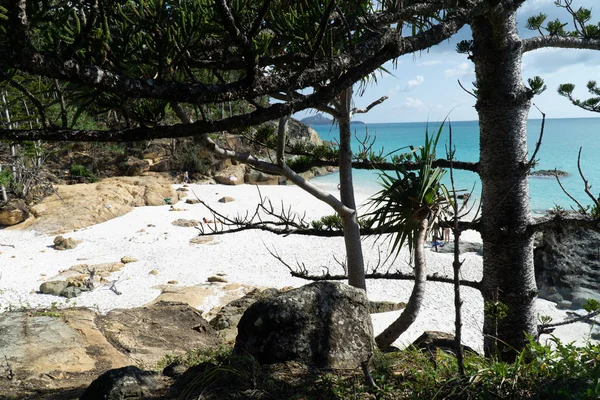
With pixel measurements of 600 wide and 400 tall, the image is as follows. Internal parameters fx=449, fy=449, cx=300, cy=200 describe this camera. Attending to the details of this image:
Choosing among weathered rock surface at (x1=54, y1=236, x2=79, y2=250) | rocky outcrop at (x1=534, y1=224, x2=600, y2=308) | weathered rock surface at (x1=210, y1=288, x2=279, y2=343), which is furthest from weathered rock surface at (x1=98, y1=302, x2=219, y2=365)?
rocky outcrop at (x1=534, y1=224, x2=600, y2=308)

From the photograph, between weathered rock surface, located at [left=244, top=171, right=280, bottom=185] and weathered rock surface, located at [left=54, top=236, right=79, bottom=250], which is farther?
weathered rock surface, located at [left=244, top=171, right=280, bottom=185]

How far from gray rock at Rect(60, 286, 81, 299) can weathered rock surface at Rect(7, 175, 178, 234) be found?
4587 mm

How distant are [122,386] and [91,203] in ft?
46.8

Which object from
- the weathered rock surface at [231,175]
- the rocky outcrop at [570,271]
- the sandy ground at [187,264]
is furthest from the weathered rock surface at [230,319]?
the weathered rock surface at [231,175]

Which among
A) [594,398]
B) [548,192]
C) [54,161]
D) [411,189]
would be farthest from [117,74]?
[548,192]

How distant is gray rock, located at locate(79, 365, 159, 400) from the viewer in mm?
2670

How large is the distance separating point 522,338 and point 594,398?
1774 millimetres

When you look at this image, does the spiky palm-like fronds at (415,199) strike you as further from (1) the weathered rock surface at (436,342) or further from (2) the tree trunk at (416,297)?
(1) the weathered rock surface at (436,342)

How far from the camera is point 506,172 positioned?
342 centimetres

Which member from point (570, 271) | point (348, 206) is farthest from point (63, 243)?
point (570, 271)

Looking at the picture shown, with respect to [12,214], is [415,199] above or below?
above

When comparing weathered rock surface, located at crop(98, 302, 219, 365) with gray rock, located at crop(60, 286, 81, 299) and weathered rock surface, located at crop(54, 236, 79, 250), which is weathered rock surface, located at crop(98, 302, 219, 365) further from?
weathered rock surface, located at crop(54, 236, 79, 250)

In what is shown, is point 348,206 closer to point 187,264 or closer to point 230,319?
point 230,319

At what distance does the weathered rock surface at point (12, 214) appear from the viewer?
1417 centimetres
